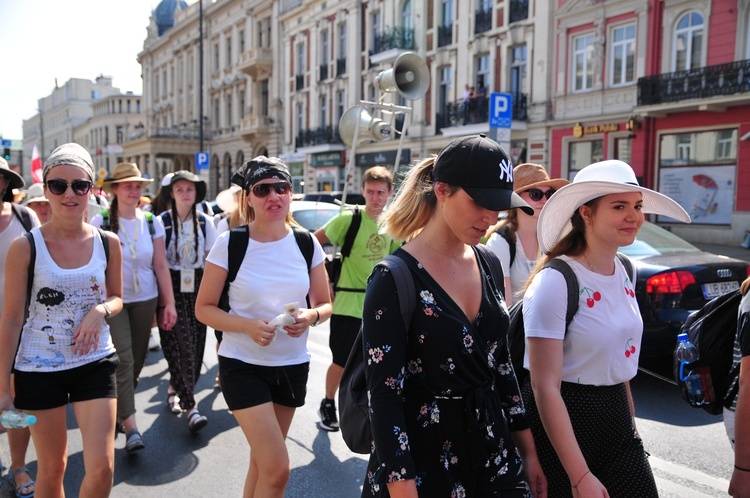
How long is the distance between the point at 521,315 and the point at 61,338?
2188mm

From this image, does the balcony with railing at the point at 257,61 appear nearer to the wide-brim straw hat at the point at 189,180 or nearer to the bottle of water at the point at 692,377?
the wide-brim straw hat at the point at 189,180

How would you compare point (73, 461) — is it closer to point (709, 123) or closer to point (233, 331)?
point (233, 331)

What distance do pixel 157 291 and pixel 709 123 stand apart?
19.1m

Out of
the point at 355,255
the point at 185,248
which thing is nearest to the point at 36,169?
the point at 185,248

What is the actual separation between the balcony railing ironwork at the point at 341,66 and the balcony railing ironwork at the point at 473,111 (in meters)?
8.91

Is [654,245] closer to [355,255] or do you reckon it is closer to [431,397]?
[355,255]

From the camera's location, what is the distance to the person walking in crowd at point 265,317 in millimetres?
3094

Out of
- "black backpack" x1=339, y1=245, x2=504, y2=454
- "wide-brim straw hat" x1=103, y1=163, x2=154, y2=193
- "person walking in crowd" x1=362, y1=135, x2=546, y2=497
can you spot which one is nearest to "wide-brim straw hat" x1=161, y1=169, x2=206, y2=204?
"wide-brim straw hat" x1=103, y1=163, x2=154, y2=193

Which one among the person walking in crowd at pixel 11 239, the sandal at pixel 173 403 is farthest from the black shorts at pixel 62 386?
the sandal at pixel 173 403

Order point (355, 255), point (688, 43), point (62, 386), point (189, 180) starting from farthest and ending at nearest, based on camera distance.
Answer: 1. point (688, 43)
2. point (189, 180)
3. point (355, 255)
4. point (62, 386)

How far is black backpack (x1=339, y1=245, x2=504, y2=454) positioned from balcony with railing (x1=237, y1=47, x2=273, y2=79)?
138 ft

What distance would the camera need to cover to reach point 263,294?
3.33m

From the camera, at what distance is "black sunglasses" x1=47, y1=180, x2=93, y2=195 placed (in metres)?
3.23

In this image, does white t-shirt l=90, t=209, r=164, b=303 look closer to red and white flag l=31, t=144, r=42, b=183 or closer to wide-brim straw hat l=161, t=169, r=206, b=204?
wide-brim straw hat l=161, t=169, r=206, b=204
